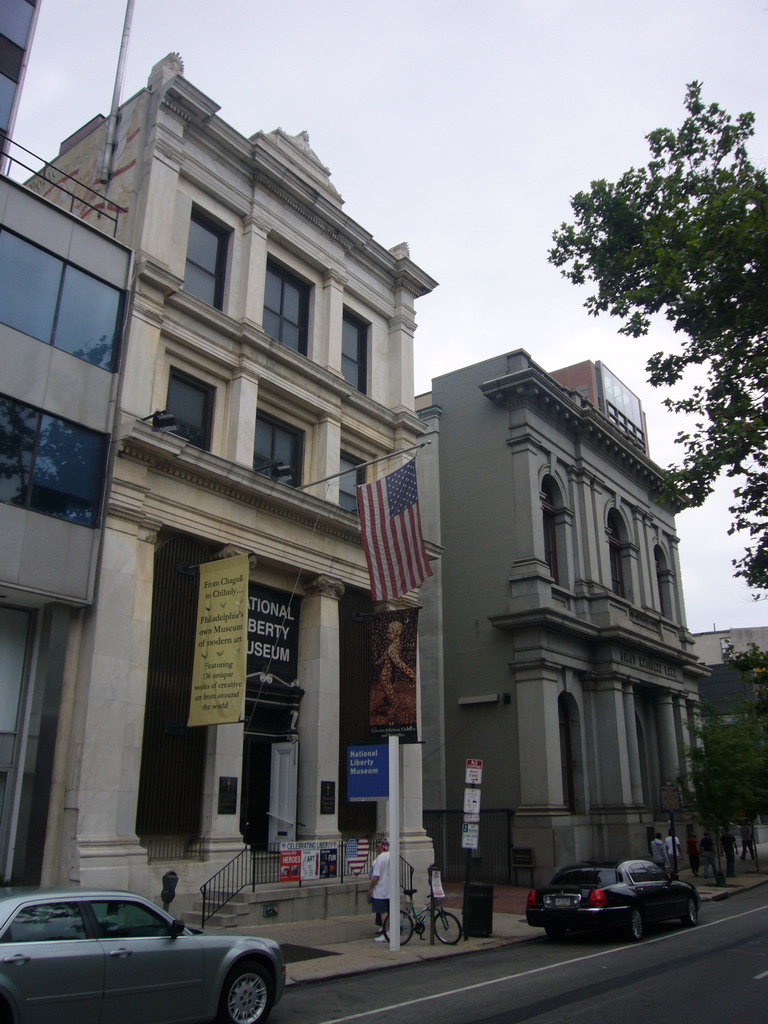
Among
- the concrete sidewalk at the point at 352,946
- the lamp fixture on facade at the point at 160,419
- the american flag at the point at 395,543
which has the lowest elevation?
the concrete sidewalk at the point at 352,946

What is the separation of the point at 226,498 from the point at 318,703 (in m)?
5.45

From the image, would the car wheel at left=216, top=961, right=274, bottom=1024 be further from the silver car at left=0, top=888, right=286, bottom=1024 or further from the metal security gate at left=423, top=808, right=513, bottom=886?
the metal security gate at left=423, top=808, right=513, bottom=886

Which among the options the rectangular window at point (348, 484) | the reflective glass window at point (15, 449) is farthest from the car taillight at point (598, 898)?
the reflective glass window at point (15, 449)

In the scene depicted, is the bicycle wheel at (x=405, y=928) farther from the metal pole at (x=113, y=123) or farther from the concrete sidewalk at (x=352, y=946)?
the metal pole at (x=113, y=123)

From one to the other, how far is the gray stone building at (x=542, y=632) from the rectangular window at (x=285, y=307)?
9.49 metres

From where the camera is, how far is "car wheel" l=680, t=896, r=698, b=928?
18.6m

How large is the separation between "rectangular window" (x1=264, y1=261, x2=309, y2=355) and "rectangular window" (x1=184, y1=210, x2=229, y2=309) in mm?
1558

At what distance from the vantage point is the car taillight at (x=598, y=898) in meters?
16.3

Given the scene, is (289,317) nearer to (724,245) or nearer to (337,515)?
(337,515)

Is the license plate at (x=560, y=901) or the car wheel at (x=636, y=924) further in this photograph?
the license plate at (x=560, y=901)

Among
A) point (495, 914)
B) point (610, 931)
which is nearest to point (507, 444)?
point (495, 914)

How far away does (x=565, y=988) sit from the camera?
11.7 meters

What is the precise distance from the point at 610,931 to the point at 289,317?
16.6m

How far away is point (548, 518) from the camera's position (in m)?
32.9
